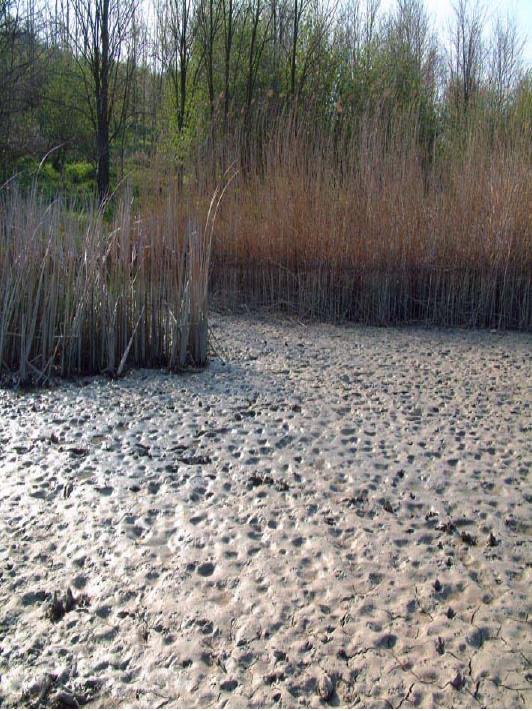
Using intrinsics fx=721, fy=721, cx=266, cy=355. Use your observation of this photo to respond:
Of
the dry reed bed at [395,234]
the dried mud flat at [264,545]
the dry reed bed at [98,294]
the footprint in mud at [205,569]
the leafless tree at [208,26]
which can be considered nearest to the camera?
the dried mud flat at [264,545]

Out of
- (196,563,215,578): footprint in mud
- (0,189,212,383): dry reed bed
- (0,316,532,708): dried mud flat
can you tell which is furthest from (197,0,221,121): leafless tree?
(196,563,215,578): footprint in mud

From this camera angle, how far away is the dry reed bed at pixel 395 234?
129 inches

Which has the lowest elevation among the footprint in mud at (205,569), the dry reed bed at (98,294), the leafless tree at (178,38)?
the footprint in mud at (205,569)

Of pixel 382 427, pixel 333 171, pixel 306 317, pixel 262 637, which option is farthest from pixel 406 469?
pixel 333 171

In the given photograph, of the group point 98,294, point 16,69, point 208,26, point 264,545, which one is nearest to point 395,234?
point 98,294

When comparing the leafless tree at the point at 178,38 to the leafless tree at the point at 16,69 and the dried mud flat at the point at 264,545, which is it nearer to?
the leafless tree at the point at 16,69

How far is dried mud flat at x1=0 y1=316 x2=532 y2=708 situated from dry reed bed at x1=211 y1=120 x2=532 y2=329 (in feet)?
3.96

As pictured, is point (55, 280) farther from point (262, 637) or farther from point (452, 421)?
point (262, 637)

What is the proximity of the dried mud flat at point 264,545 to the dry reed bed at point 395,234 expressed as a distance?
3.96 feet

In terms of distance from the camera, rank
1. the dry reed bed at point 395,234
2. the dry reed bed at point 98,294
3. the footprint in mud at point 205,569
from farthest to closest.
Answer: the dry reed bed at point 395,234 < the dry reed bed at point 98,294 < the footprint in mud at point 205,569

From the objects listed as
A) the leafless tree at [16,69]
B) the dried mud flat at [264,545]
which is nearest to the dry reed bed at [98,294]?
the dried mud flat at [264,545]

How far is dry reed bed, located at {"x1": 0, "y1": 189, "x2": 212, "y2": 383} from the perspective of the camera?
2.29m

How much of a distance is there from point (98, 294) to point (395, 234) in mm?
1543

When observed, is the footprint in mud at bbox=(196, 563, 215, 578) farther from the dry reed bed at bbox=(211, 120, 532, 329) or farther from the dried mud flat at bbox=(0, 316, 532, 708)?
the dry reed bed at bbox=(211, 120, 532, 329)
